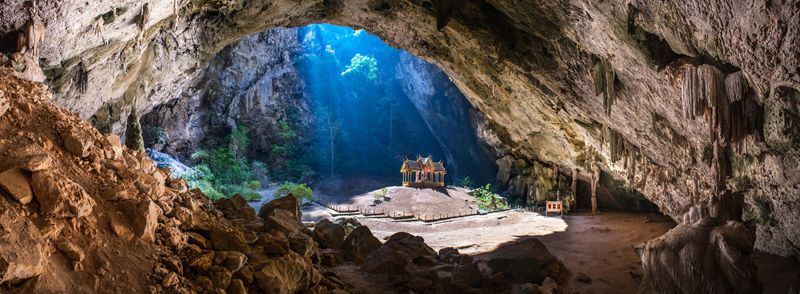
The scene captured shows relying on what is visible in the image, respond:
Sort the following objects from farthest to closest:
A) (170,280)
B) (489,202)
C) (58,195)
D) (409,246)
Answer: (489,202) < (409,246) < (170,280) < (58,195)

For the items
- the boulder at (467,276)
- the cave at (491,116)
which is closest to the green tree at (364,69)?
the cave at (491,116)

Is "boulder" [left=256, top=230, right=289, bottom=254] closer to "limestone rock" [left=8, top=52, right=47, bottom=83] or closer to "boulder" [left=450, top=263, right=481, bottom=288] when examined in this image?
"boulder" [left=450, top=263, right=481, bottom=288]

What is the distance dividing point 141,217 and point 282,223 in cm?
350

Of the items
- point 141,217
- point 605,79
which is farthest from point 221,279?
point 605,79

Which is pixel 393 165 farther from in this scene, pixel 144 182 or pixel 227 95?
pixel 144 182

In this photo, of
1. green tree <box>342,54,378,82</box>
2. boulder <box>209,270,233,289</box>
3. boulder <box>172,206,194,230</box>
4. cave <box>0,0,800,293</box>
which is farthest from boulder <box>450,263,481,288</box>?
green tree <box>342,54,378,82</box>

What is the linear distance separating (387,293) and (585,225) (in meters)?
12.1

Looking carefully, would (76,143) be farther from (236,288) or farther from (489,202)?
(489,202)

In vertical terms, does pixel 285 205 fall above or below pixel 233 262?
above

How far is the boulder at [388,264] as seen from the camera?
23.9 ft

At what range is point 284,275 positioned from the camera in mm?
4930

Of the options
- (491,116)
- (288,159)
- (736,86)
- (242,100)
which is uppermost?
(242,100)

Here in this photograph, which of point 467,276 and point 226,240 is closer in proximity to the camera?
point 226,240

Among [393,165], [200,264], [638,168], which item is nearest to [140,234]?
[200,264]
